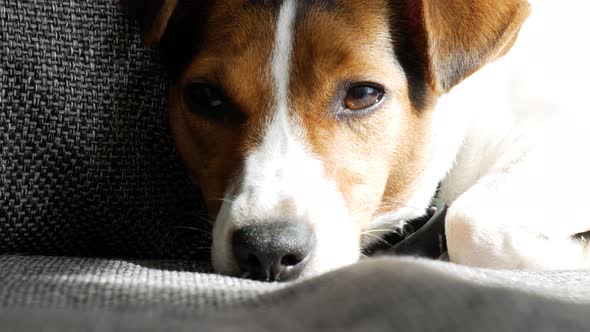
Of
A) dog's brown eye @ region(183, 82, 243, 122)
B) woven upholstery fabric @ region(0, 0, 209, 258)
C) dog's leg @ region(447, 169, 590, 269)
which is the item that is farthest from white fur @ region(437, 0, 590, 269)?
woven upholstery fabric @ region(0, 0, 209, 258)

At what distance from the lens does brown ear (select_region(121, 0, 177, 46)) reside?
6.04 ft

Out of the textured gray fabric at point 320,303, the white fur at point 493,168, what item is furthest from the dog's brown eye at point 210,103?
the textured gray fabric at point 320,303

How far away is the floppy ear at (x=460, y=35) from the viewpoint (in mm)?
1840

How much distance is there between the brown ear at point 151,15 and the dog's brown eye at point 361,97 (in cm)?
51

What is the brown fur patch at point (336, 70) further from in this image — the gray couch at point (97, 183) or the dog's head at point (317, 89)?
the gray couch at point (97, 183)

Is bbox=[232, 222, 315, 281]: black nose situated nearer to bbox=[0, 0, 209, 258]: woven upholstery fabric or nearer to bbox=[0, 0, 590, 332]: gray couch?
bbox=[0, 0, 590, 332]: gray couch

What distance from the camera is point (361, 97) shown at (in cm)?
189

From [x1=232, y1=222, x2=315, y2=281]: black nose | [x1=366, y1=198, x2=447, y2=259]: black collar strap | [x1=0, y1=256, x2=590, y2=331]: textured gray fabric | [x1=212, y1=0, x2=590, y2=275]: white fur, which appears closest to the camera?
[x1=0, y1=256, x2=590, y2=331]: textured gray fabric

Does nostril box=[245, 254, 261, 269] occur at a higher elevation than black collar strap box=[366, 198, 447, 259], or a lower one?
higher

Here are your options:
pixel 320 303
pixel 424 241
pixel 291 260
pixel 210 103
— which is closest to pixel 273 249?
pixel 291 260

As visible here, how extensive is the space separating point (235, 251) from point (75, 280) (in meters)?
0.41

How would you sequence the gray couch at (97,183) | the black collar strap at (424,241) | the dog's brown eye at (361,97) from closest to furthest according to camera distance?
the gray couch at (97,183)
the dog's brown eye at (361,97)
the black collar strap at (424,241)

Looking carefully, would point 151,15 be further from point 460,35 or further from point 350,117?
point 460,35

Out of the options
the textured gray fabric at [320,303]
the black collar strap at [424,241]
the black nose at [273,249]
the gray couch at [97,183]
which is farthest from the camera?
the black collar strap at [424,241]
